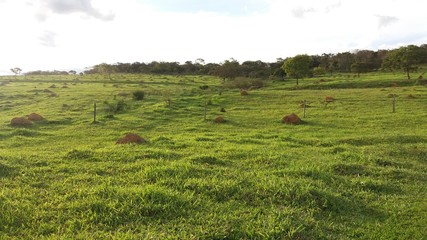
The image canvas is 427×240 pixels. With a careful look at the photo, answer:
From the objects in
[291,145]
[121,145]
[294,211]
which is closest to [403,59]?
[291,145]

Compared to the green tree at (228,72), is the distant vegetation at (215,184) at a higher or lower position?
lower

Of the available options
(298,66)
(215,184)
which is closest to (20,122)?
(215,184)

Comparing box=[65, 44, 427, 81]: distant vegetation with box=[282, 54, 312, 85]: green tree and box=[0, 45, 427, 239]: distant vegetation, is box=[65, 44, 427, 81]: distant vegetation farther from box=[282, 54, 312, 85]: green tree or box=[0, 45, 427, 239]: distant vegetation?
box=[0, 45, 427, 239]: distant vegetation

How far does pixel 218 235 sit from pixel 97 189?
352 cm

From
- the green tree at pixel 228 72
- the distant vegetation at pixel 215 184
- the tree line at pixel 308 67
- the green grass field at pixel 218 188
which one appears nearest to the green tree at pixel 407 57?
the tree line at pixel 308 67

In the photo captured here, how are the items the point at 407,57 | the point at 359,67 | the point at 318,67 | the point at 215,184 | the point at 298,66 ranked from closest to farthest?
the point at 215,184 → the point at 407,57 → the point at 298,66 → the point at 359,67 → the point at 318,67

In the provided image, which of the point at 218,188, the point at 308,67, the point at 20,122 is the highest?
the point at 308,67

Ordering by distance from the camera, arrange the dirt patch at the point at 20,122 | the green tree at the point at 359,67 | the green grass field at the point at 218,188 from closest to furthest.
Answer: the green grass field at the point at 218,188
the dirt patch at the point at 20,122
the green tree at the point at 359,67

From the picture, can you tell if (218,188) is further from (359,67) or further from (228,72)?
(359,67)

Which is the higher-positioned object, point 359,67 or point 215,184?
point 359,67

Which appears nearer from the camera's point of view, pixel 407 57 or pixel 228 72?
pixel 407 57

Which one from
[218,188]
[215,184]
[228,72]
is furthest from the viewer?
[228,72]

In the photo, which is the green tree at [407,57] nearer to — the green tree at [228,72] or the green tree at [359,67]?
the green tree at [359,67]

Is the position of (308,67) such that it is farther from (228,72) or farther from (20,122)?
(20,122)
